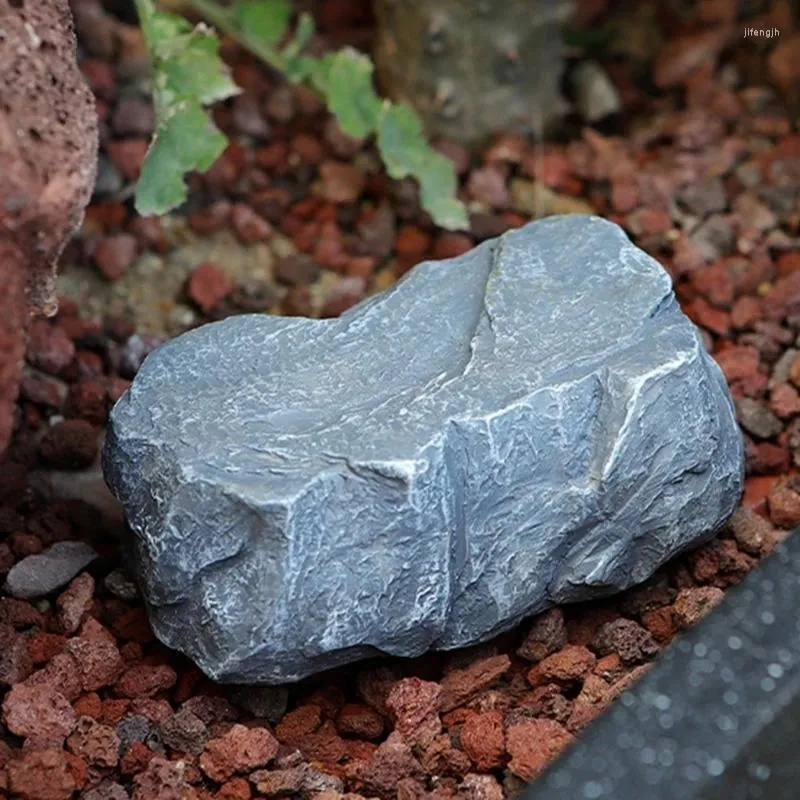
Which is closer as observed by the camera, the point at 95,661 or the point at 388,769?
the point at 388,769

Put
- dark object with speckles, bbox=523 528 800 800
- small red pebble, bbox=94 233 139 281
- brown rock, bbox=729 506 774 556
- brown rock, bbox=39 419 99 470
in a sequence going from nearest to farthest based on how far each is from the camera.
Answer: dark object with speckles, bbox=523 528 800 800, brown rock, bbox=729 506 774 556, brown rock, bbox=39 419 99 470, small red pebble, bbox=94 233 139 281

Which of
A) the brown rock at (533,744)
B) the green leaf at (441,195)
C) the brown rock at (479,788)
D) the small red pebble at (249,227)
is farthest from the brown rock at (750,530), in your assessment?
the small red pebble at (249,227)

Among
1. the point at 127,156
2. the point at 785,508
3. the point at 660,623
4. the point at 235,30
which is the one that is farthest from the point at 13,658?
the point at 235,30

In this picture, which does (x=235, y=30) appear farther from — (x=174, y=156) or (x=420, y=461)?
(x=420, y=461)

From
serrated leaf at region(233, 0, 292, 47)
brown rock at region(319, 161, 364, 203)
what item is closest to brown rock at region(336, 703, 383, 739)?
brown rock at region(319, 161, 364, 203)

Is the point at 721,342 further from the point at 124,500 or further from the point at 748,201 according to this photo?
the point at 124,500

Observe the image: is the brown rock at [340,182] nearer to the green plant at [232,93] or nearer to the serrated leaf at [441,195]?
the green plant at [232,93]

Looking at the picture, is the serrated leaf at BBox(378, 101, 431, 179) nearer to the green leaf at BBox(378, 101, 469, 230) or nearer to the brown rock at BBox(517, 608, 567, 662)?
the green leaf at BBox(378, 101, 469, 230)
